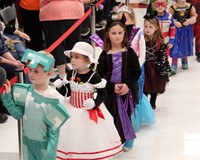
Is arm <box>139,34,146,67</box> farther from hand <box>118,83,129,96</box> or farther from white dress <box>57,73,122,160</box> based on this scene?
white dress <box>57,73,122,160</box>

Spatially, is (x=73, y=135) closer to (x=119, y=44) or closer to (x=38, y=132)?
(x=38, y=132)

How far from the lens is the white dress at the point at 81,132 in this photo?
346 cm

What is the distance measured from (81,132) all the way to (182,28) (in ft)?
11.2

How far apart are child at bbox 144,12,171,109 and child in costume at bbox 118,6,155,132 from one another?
26cm

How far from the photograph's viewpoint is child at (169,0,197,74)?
249 inches

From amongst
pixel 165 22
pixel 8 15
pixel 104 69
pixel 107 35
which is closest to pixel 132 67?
pixel 104 69

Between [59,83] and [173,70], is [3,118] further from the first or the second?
[173,70]

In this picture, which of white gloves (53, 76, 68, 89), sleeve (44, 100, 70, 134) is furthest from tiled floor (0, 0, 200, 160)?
sleeve (44, 100, 70, 134)

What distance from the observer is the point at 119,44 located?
3.96 metres

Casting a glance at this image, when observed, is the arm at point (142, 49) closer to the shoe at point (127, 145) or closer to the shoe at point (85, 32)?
the shoe at point (127, 145)

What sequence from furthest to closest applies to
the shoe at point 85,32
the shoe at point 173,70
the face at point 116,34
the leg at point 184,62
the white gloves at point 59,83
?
the shoe at point 85,32
the leg at point 184,62
the shoe at point 173,70
the face at point 116,34
the white gloves at point 59,83

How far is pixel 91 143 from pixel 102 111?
0.84ft

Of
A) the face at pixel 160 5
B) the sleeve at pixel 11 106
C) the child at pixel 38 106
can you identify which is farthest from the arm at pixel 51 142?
the face at pixel 160 5

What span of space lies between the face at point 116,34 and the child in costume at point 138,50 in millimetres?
336
